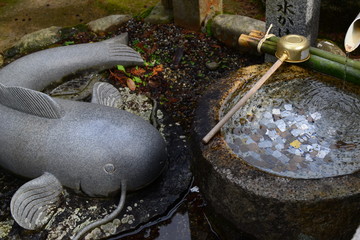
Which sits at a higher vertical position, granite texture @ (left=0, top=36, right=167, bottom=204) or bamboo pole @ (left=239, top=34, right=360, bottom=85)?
bamboo pole @ (left=239, top=34, right=360, bottom=85)

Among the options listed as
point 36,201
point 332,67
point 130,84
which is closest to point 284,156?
point 332,67

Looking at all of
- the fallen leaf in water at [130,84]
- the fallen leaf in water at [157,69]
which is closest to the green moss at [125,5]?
the fallen leaf in water at [157,69]

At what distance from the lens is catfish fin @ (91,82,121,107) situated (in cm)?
407

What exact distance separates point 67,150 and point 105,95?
0.99m

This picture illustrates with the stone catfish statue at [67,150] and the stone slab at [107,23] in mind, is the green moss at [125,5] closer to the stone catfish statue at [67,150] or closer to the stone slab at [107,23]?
the stone slab at [107,23]

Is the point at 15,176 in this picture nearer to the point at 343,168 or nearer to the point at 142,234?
the point at 142,234

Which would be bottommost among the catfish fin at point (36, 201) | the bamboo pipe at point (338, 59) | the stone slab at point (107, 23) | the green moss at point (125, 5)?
the catfish fin at point (36, 201)

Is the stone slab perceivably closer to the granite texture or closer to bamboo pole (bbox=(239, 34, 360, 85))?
the granite texture

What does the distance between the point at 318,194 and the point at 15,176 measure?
8.95ft

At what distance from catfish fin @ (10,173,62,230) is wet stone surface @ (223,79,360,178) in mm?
1545

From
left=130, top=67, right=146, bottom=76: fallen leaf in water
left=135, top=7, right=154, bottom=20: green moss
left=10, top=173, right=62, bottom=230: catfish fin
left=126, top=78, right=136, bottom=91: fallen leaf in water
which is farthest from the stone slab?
left=10, top=173, right=62, bottom=230: catfish fin

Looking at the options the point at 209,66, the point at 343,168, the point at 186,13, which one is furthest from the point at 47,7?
the point at 343,168

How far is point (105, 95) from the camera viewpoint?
4211 mm

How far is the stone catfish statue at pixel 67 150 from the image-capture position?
3.32 metres
